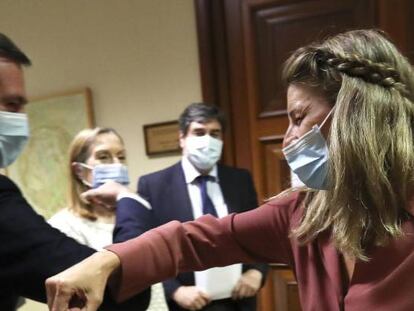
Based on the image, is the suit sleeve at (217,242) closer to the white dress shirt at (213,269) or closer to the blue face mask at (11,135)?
the blue face mask at (11,135)

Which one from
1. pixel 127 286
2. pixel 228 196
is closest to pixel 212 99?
pixel 228 196

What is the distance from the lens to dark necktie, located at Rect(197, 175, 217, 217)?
6.24 ft

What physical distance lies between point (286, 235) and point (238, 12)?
1.70m

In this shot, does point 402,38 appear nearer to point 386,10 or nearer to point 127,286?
point 386,10

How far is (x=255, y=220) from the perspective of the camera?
983 mm

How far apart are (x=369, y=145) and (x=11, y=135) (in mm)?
836

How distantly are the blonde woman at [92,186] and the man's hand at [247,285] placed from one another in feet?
1.05

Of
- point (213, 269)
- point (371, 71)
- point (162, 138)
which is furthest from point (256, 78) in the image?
point (371, 71)

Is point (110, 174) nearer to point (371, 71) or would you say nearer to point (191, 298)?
point (191, 298)

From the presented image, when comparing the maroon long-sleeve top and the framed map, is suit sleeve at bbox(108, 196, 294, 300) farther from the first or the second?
the framed map

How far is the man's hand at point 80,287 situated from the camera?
0.71 metres

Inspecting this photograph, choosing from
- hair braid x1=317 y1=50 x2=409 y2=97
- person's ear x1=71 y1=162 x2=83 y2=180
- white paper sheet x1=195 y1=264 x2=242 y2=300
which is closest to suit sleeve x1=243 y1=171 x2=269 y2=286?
white paper sheet x1=195 y1=264 x2=242 y2=300

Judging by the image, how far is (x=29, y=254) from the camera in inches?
33.0

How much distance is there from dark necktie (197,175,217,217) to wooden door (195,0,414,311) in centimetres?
48
